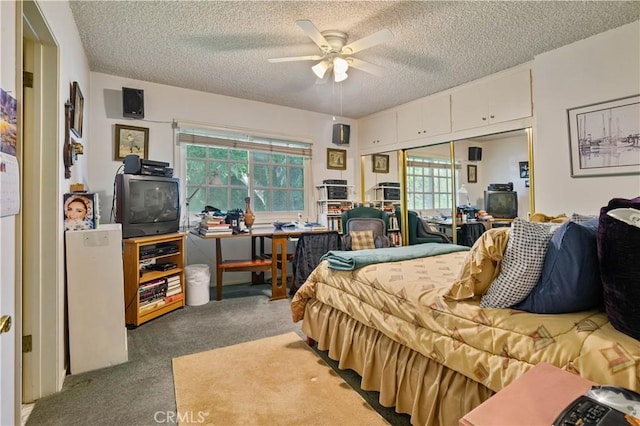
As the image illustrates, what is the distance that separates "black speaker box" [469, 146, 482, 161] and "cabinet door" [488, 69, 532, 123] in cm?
37

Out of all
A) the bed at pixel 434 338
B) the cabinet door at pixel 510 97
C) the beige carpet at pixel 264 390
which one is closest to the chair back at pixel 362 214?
the cabinet door at pixel 510 97

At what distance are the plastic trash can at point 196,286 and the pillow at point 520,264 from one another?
290cm

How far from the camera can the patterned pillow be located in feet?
13.1

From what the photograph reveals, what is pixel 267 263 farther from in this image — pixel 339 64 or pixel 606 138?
pixel 606 138

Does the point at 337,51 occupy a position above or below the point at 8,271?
above

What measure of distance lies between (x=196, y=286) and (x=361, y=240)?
6.60ft

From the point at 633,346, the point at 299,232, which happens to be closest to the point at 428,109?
the point at 299,232

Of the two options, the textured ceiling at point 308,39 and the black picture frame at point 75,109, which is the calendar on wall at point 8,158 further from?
the textured ceiling at point 308,39

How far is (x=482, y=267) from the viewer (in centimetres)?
134

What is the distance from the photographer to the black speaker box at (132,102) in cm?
345

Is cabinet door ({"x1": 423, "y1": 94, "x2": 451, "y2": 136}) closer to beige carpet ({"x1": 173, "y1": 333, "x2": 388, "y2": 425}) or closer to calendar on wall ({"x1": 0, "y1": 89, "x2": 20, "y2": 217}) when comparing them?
beige carpet ({"x1": 173, "y1": 333, "x2": 388, "y2": 425})

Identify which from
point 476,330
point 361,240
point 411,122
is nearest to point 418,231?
point 361,240

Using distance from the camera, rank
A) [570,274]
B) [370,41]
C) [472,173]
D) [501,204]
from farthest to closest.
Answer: [472,173] < [501,204] < [370,41] < [570,274]

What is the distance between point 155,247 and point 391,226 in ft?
10.3
